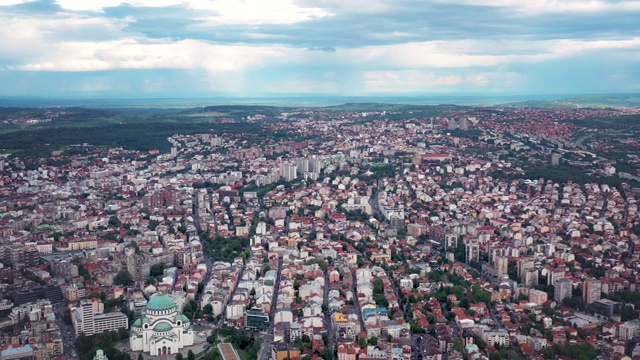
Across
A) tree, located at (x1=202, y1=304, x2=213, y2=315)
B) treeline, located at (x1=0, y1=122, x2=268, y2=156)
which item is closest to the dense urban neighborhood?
tree, located at (x1=202, y1=304, x2=213, y2=315)

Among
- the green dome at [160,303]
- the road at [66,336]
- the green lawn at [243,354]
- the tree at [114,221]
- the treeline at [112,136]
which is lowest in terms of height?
the green lawn at [243,354]

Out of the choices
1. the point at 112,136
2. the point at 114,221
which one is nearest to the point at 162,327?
the point at 114,221

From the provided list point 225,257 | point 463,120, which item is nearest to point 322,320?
point 225,257

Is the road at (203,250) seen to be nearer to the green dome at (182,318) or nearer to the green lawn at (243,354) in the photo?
the green dome at (182,318)

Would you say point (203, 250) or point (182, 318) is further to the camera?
point (203, 250)

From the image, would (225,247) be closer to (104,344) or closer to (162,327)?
(162,327)

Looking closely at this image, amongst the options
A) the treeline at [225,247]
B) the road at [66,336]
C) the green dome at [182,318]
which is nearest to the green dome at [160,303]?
the green dome at [182,318]
